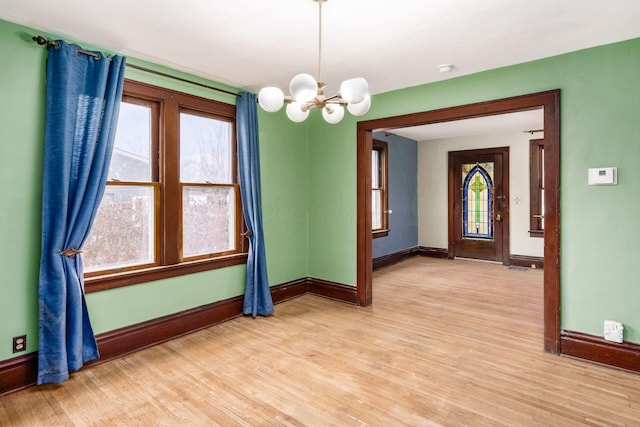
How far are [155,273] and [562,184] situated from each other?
377 cm

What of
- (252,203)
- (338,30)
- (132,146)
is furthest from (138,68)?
(338,30)

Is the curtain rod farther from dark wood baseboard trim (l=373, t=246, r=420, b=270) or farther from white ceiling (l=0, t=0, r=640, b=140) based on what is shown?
dark wood baseboard trim (l=373, t=246, r=420, b=270)

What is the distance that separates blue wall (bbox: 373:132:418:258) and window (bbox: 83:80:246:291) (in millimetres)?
3363

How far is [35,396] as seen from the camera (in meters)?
2.49

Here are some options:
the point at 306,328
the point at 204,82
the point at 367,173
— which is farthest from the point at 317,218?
the point at 204,82

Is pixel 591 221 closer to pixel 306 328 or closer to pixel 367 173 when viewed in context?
pixel 367 173

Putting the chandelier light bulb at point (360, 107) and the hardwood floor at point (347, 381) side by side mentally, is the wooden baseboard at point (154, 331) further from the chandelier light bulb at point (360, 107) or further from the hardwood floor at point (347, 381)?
the chandelier light bulb at point (360, 107)

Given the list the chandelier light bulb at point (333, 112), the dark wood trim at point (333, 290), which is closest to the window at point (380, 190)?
the dark wood trim at point (333, 290)

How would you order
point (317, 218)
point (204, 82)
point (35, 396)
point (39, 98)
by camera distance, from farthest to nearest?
1. point (317, 218)
2. point (204, 82)
3. point (39, 98)
4. point (35, 396)

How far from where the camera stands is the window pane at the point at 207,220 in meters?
3.70

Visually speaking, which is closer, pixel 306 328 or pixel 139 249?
pixel 139 249

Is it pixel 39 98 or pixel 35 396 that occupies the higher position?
pixel 39 98

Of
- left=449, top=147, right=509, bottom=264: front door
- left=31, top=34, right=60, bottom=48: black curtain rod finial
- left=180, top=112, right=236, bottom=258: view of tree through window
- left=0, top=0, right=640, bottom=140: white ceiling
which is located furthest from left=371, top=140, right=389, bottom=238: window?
left=31, top=34, right=60, bottom=48: black curtain rod finial

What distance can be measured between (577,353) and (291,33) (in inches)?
139
